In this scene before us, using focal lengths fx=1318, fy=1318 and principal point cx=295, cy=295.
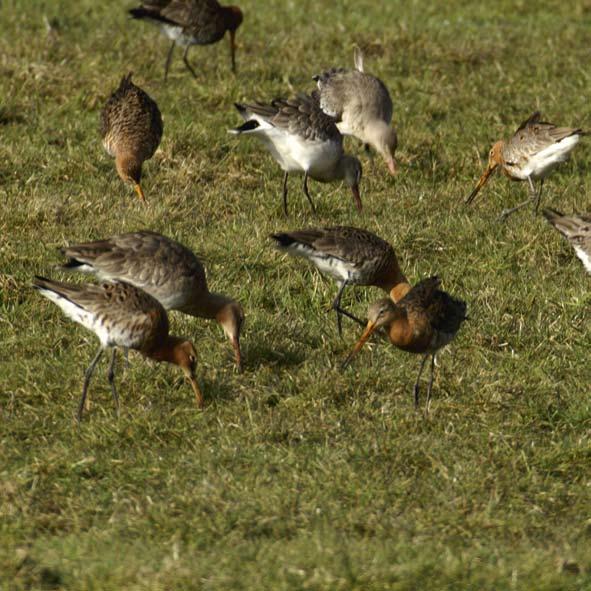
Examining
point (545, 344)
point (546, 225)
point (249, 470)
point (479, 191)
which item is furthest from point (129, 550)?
point (479, 191)

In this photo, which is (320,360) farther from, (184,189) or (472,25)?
(472,25)

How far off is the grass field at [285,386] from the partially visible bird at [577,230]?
0.23 meters

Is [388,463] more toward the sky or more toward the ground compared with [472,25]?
more toward the sky

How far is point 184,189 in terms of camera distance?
34.3ft

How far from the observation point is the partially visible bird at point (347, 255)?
8173mm

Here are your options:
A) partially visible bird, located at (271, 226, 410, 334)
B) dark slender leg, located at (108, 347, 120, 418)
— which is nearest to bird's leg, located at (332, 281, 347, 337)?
partially visible bird, located at (271, 226, 410, 334)

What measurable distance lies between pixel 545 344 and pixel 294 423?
6.06 ft

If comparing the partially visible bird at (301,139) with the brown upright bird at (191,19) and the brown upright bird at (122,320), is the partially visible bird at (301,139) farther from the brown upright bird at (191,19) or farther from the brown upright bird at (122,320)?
the brown upright bird at (122,320)

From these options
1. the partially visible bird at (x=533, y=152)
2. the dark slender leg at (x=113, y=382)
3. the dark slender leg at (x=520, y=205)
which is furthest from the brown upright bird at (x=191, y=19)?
the dark slender leg at (x=113, y=382)

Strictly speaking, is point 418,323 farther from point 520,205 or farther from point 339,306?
point 520,205

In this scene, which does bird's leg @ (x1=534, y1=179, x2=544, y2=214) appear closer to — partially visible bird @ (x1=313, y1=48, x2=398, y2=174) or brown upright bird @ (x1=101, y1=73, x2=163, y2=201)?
partially visible bird @ (x1=313, y1=48, x2=398, y2=174)

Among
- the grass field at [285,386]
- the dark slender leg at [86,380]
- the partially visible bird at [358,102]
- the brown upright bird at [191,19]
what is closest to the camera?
the grass field at [285,386]

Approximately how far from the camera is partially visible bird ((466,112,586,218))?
10.7 metres

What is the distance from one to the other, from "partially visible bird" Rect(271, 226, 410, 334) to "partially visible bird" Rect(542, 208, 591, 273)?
126 centimetres
